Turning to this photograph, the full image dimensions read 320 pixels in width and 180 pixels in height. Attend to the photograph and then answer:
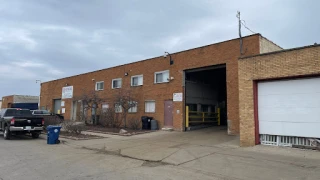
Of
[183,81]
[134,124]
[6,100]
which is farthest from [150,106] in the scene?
[6,100]

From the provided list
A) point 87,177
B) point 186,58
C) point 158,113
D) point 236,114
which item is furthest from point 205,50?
point 87,177

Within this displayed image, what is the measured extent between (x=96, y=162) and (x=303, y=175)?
6.60m

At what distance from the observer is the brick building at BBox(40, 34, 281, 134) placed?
16.8m

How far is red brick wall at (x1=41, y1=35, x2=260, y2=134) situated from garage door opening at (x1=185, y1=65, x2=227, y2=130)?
2.34ft

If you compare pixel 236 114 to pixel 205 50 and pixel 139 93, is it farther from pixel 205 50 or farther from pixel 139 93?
pixel 139 93

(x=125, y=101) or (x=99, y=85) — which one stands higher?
(x=99, y=85)

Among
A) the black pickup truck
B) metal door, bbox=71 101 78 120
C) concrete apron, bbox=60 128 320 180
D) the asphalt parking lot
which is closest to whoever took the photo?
the asphalt parking lot

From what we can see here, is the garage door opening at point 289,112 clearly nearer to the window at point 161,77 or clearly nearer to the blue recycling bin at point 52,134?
the window at point 161,77

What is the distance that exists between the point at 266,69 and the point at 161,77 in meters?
11.0

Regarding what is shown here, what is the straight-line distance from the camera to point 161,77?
21750 mm

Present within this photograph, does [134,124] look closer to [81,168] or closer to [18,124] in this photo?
[18,124]

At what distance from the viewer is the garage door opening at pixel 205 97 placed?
20.6 metres

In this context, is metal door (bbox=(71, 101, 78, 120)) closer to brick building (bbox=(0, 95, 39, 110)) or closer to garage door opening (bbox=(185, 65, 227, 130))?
garage door opening (bbox=(185, 65, 227, 130))

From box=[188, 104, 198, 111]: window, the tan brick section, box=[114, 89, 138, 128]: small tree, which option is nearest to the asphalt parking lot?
the tan brick section
